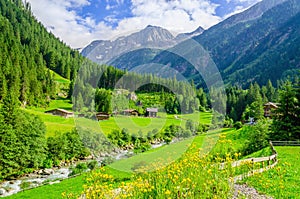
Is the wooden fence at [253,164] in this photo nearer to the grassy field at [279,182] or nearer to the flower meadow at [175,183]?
the grassy field at [279,182]

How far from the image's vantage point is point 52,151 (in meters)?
38.9

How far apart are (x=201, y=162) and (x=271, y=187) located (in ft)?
12.6

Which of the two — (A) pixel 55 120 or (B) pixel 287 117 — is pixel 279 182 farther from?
(A) pixel 55 120

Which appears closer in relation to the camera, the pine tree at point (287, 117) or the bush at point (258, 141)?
the bush at point (258, 141)

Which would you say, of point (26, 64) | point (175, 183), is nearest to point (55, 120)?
point (26, 64)

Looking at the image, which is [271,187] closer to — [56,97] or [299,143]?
[299,143]

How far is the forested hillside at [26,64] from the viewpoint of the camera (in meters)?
64.2

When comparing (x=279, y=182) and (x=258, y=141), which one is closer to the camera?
(x=279, y=182)

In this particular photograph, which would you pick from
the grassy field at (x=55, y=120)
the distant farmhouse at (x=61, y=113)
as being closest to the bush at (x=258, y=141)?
the grassy field at (x=55, y=120)

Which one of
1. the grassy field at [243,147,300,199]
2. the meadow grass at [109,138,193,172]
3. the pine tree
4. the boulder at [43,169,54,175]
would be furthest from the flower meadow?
the boulder at [43,169,54,175]

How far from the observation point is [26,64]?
254ft

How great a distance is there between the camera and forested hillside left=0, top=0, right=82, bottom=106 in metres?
64.2

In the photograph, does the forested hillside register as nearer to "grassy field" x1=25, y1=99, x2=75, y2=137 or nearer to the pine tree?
"grassy field" x1=25, y1=99, x2=75, y2=137

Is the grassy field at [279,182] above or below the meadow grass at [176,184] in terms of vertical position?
below
